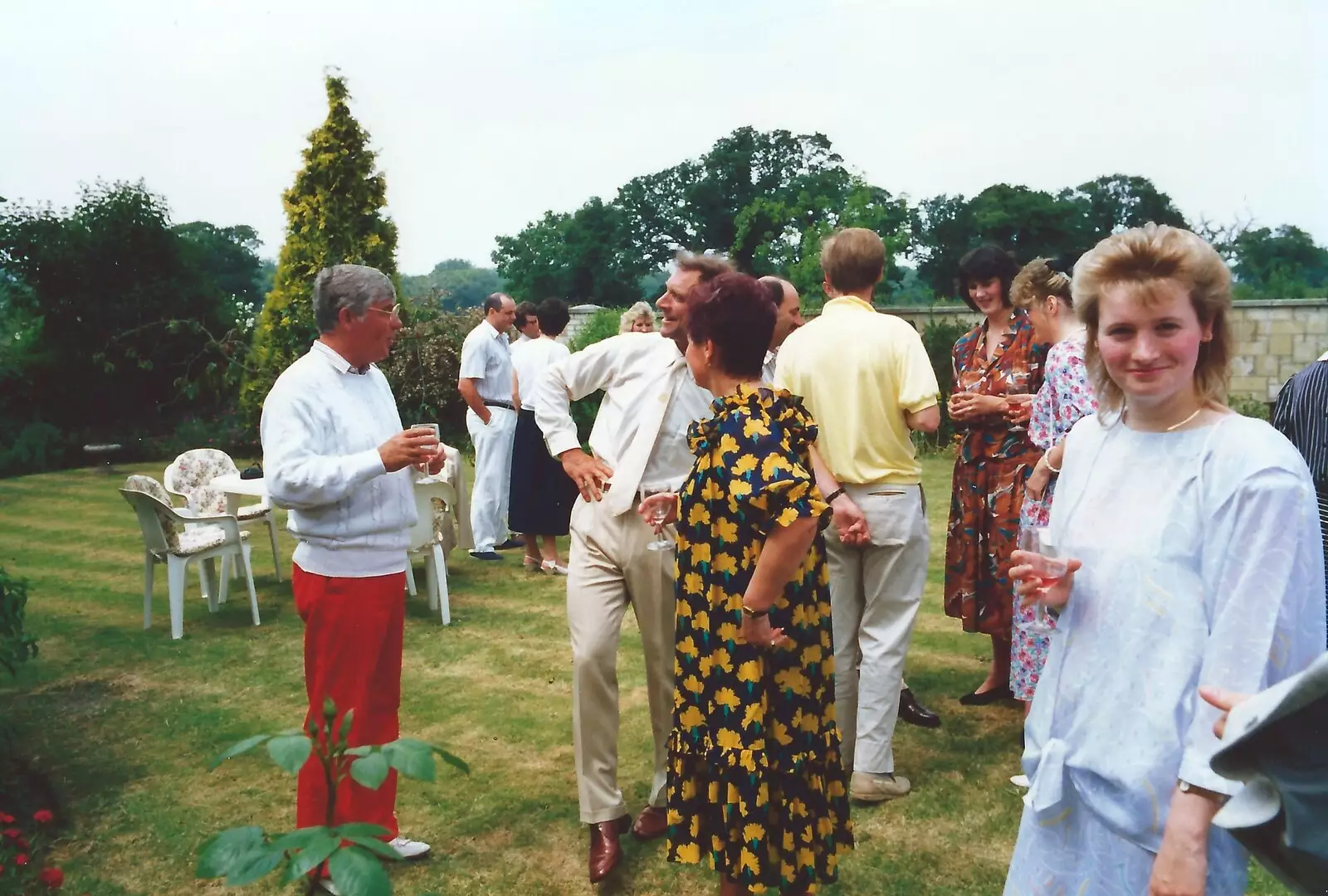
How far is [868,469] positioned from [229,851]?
2.77 metres

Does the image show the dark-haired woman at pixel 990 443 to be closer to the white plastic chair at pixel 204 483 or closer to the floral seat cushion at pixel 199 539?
the floral seat cushion at pixel 199 539

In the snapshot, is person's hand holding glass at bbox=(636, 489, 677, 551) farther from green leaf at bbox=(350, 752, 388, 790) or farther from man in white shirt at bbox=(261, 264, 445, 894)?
green leaf at bbox=(350, 752, 388, 790)

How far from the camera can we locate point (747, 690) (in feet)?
8.72

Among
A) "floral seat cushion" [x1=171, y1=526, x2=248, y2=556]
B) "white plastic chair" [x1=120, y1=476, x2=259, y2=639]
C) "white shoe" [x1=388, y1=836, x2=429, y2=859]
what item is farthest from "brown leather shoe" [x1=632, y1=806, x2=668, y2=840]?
"floral seat cushion" [x1=171, y1=526, x2=248, y2=556]

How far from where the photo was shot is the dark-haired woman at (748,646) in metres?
2.61

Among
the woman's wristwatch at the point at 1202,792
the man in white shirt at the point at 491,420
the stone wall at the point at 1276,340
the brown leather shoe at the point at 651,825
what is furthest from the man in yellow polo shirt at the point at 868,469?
the stone wall at the point at 1276,340

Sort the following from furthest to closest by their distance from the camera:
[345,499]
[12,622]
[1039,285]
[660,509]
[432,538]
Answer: [432,538] → [1039,285] → [12,622] → [345,499] → [660,509]

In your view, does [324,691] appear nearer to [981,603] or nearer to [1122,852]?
[1122,852]

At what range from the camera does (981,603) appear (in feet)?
15.5

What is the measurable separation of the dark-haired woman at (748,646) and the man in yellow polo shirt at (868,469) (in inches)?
43.1

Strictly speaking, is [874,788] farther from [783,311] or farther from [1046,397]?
[783,311]

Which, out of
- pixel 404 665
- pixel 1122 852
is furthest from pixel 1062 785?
pixel 404 665

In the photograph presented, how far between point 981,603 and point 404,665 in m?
3.01

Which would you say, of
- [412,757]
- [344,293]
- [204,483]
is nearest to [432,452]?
[344,293]
